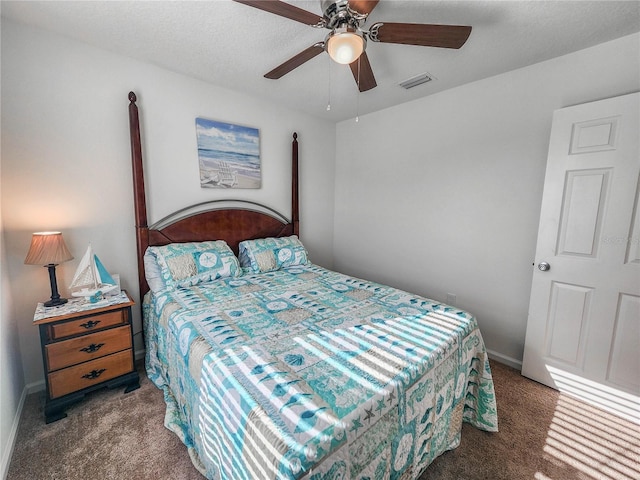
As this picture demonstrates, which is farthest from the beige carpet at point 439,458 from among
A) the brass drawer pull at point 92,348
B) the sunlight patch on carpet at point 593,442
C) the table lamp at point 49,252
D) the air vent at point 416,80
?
the air vent at point 416,80

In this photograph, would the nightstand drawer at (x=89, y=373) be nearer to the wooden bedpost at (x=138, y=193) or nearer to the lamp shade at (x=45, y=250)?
the wooden bedpost at (x=138, y=193)

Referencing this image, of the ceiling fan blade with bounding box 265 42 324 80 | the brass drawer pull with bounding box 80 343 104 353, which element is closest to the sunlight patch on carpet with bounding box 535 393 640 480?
the ceiling fan blade with bounding box 265 42 324 80

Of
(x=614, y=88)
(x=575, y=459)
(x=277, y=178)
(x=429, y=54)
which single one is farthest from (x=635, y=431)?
(x=277, y=178)

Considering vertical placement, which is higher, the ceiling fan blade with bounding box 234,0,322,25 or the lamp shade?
the ceiling fan blade with bounding box 234,0,322,25

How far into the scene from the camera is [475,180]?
2.58 metres

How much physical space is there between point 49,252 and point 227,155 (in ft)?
5.33

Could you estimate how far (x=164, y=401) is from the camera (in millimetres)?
1941

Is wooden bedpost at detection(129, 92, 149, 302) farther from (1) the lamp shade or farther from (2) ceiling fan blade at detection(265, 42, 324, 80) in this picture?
(2) ceiling fan blade at detection(265, 42, 324, 80)

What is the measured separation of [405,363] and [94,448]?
5.96ft

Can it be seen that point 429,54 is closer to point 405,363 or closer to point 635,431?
point 405,363

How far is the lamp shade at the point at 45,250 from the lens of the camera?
1.72 m

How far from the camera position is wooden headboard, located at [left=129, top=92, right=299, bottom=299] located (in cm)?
227

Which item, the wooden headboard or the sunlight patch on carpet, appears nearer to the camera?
the sunlight patch on carpet

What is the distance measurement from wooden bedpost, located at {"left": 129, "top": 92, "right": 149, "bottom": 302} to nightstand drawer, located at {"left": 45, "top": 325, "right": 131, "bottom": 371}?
508 mm
